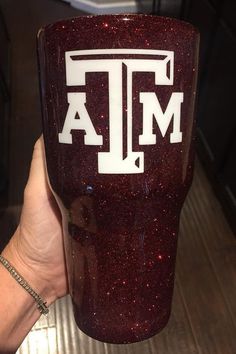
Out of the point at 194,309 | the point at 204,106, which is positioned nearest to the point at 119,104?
the point at 194,309

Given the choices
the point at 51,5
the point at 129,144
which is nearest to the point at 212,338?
the point at 129,144

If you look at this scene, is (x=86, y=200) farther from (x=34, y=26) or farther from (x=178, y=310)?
(x=34, y=26)

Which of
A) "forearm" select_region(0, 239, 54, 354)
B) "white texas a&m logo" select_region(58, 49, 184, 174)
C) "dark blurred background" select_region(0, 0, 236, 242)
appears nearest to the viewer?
"white texas a&m logo" select_region(58, 49, 184, 174)

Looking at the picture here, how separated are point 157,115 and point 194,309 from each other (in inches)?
38.0

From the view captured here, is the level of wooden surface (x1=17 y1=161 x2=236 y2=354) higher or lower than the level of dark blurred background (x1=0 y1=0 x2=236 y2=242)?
lower

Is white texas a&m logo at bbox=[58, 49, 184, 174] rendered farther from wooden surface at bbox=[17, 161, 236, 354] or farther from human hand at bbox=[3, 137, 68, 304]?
wooden surface at bbox=[17, 161, 236, 354]

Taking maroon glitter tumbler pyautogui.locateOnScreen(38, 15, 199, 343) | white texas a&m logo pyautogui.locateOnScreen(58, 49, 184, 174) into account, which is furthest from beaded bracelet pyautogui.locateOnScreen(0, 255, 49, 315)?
white texas a&m logo pyautogui.locateOnScreen(58, 49, 184, 174)

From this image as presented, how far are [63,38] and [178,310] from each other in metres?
Answer: 1.00

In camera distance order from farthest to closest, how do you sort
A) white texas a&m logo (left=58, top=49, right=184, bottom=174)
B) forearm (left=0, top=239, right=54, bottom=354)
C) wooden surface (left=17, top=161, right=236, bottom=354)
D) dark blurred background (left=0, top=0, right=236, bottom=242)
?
dark blurred background (left=0, top=0, right=236, bottom=242) → wooden surface (left=17, top=161, right=236, bottom=354) → forearm (left=0, top=239, right=54, bottom=354) → white texas a&m logo (left=58, top=49, right=184, bottom=174)

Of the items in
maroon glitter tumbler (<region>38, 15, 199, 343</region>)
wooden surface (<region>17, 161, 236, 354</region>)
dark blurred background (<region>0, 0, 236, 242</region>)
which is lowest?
wooden surface (<region>17, 161, 236, 354</region>)

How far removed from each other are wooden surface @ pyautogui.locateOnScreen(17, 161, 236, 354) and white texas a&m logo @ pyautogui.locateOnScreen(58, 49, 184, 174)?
2.81 ft

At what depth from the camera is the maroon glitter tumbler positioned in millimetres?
374

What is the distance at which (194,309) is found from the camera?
4.00 ft

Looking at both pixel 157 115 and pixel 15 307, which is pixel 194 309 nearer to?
pixel 15 307
